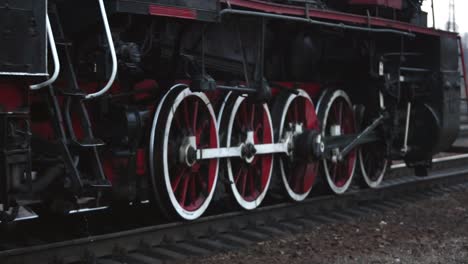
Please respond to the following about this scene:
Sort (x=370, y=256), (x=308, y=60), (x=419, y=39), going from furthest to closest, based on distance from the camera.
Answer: (x=419, y=39) → (x=308, y=60) → (x=370, y=256)

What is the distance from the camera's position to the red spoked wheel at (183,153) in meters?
6.02

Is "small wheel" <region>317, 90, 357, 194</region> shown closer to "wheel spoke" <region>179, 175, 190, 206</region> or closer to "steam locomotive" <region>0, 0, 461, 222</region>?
"steam locomotive" <region>0, 0, 461, 222</region>

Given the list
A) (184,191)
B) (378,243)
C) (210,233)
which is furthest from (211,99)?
(378,243)

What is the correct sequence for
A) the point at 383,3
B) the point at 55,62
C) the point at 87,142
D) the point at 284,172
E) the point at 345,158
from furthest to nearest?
1. the point at 345,158
2. the point at 383,3
3. the point at 284,172
4. the point at 87,142
5. the point at 55,62

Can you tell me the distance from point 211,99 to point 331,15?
1.65 metres

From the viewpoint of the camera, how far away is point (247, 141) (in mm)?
6969

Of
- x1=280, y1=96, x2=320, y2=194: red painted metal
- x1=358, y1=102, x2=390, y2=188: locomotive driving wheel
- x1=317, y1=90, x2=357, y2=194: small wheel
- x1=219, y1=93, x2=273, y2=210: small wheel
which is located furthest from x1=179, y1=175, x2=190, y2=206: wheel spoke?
x1=358, y1=102, x2=390, y2=188: locomotive driving wheel

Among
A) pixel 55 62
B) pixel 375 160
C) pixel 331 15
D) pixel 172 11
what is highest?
pixel 331 15

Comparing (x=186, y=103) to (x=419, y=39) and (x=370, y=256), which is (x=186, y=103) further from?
(x=419, y=39)

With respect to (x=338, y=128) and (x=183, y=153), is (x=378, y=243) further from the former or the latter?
(x=338, y=128)

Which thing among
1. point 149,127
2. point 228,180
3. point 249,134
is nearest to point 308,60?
point 249,134

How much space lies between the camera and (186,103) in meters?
6.44

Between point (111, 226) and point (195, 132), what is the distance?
1.14 metres

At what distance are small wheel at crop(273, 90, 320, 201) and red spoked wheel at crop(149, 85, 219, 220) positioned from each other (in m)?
1.17
